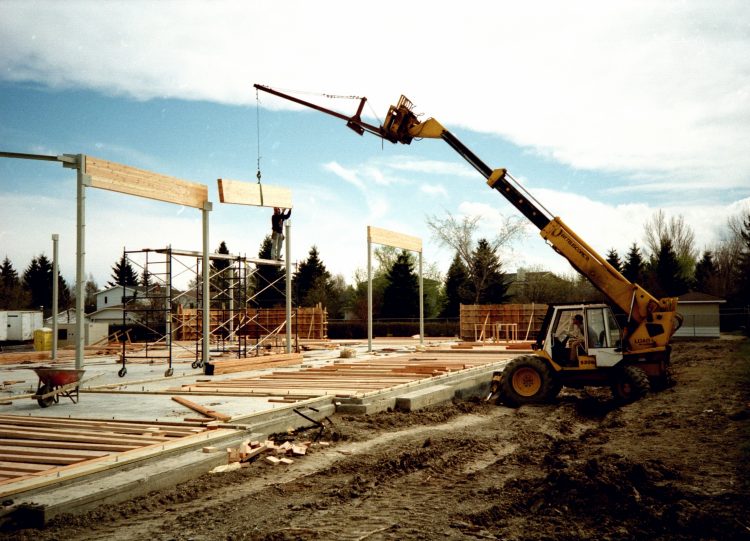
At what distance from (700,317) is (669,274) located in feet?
40.2

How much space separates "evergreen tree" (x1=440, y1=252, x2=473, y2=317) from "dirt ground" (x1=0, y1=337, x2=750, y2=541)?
40392mm

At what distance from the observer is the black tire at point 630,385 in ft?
37.9

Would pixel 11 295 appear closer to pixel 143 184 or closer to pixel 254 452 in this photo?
pixel 143 184

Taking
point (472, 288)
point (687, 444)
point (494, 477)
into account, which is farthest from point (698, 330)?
point (494, 477)

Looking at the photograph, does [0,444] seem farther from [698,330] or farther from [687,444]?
[698,330]

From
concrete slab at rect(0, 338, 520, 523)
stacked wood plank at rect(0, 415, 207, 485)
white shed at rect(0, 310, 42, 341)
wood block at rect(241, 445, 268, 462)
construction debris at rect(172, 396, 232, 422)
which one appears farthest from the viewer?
white shed at rect(0, 310, 42, 341)

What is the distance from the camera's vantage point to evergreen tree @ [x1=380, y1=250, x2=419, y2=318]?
1934 inches

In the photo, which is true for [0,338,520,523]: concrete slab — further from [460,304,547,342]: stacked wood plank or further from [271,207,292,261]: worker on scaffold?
[460,304,547,342]: stacked wood plank

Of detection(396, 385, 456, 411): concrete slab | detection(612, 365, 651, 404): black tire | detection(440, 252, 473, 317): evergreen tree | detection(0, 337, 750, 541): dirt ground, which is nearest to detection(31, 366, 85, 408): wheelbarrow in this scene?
detection(0, 337, 750, 541): dirt ground

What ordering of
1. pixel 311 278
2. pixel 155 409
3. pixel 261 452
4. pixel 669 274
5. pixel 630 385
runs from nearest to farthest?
pixel 261 452, pixel 155 409, pixel 630 385, pixel 669 274, pixel 311 278

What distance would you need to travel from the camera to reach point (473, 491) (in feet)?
19.7

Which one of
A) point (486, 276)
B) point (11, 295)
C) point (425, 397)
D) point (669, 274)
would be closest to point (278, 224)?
point (425, 397)

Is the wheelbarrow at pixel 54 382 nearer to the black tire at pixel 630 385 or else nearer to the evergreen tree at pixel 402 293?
the black tire at pixel 630 385

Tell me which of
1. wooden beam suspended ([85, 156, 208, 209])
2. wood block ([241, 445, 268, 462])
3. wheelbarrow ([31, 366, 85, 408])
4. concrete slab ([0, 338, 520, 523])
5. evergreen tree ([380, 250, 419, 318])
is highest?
wooden beam suspended ([85, 156, 208, 209])
